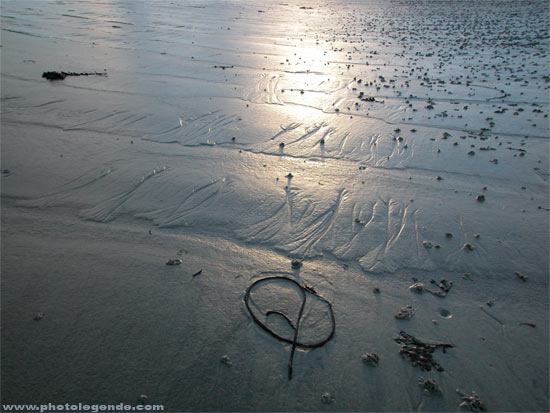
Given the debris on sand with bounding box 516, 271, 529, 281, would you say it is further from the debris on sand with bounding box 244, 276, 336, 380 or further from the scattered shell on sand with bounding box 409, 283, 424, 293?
the debris on sand with bounding box 244, 276, 336, 380

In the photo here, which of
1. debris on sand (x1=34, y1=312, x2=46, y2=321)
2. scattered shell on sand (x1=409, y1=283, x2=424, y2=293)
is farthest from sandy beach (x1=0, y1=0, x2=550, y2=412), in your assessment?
scattered shell on sand (x1=409, y1=283, x2=424, y2=293)

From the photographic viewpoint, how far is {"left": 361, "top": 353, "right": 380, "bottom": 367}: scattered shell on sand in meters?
2.78

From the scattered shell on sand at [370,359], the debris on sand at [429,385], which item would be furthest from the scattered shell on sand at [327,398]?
the debris on sand at [429,385]

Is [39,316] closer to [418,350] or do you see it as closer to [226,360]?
[226,360]

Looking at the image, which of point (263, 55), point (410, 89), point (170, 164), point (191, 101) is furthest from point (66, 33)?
point (410, 89)

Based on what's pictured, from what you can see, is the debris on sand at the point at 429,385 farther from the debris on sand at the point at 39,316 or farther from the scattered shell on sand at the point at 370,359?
the debris on sand at the point at 39,316

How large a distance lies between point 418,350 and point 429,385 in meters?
0.31

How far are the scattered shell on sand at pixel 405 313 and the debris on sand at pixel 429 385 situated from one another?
609mm

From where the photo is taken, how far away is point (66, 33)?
536 inches

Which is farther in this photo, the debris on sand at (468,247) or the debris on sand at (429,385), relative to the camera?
the debris on sand at (468,247)

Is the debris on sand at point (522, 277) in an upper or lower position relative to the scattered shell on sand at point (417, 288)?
upper

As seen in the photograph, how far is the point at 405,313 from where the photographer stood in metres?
3.19

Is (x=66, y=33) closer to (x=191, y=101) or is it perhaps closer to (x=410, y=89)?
(x=191, y=101)

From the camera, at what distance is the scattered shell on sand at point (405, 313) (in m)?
3.17
